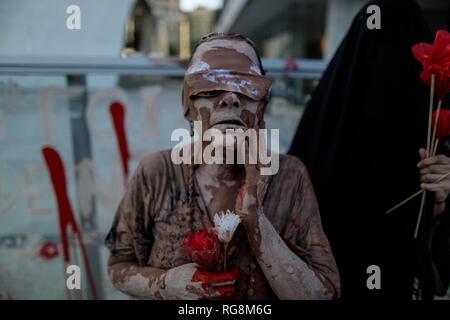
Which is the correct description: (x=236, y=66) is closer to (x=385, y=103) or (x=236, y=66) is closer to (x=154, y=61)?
(x=385, y=103)

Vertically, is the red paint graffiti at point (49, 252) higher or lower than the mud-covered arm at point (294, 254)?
lower

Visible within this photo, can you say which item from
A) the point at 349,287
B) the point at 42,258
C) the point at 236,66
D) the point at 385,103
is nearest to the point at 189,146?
the point at 236,66

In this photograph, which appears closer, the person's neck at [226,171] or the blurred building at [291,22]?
the person's neck at [226,171]

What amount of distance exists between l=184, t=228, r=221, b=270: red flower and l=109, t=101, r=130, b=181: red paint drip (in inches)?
70.0

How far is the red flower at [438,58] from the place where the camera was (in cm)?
143

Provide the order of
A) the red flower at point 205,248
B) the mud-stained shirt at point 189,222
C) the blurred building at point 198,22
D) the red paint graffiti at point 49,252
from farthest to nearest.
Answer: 1. the blurred building at point 198,22
2. the red paint graffiti at point 49,252
3. the mud-stained shirt at point 189,222
4. the red flower at point 205,248

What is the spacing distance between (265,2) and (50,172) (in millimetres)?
10997

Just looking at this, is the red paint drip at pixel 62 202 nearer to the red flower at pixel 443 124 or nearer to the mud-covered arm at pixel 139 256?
the mud-covered arm at pixel 139 256

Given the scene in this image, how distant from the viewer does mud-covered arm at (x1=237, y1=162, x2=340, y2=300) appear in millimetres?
1367

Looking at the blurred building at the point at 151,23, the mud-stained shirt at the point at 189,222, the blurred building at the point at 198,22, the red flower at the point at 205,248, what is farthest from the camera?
the blurred building at the point at 198,22

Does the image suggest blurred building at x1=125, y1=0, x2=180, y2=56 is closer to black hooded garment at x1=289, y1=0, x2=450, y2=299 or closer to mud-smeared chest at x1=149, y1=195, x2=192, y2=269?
black hooded garment at x1=289, y1=0, x2=450, y2=299

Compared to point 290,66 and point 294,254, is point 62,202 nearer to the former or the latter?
point 290,66

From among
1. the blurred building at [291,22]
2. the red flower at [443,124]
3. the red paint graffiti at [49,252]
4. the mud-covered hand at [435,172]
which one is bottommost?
the red paint graffiti at [49,252]

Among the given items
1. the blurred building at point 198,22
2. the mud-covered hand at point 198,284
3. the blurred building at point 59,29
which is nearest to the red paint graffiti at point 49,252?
the blurred building at point 59,29
